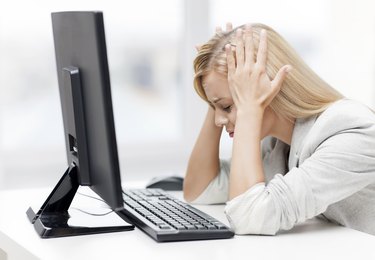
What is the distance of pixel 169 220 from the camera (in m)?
1.59

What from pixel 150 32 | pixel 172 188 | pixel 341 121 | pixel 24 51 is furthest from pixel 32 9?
pixel 341 121

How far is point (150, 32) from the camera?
128 inches

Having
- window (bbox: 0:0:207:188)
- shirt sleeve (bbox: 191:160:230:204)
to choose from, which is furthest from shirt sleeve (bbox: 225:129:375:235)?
window (bbox: 0:0:207:188)

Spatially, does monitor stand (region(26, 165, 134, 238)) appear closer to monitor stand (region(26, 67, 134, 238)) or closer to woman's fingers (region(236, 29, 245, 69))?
monitor stand (region(26, 67, 134, 238))

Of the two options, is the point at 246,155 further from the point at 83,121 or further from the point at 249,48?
the point at 83,121

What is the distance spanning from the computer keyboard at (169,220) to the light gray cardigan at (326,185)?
63 millimetres

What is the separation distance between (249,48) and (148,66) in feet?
5.23

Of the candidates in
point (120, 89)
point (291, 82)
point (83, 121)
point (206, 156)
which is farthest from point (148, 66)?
point (83, 121)

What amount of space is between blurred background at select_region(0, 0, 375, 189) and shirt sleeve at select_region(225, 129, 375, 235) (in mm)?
1603

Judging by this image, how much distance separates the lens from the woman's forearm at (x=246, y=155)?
64.6 inches

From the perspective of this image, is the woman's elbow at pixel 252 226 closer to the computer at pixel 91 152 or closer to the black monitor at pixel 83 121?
the computer at pixel 91 152

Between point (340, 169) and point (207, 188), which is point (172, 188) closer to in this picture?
point (207, 188)

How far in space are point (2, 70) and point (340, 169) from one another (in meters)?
1.76

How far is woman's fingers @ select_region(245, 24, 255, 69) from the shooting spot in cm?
171
